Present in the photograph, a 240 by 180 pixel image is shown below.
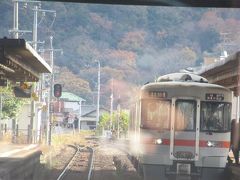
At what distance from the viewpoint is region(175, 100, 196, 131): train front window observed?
1364 centimetres

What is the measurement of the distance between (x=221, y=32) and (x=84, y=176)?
25.8m

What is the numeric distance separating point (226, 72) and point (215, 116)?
3.11 m

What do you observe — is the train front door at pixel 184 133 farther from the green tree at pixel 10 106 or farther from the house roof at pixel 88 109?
the house roof at pixel 88 109

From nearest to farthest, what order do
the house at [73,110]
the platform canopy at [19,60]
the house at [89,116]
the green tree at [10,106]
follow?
1. the platform canopy at [19,60]
2. the green tree at [10,106]
3. the house at [73,110]
4. the house at [89,116]

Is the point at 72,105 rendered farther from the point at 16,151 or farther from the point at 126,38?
the point at 16,151

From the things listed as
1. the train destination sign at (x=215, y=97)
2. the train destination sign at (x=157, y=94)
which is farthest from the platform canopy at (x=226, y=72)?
the train destination sign at (x=157, y=94)

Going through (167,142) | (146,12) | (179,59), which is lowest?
(167,142)

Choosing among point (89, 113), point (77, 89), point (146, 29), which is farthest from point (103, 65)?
point (89, 113)

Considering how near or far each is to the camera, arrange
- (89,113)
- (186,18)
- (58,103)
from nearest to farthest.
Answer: (186,18) → (58,103) → (89,113)

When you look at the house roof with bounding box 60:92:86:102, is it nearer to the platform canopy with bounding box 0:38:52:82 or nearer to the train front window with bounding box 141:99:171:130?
the platform canopy with bounding box 0:38:52:82

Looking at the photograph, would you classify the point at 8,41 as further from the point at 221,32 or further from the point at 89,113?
the point at 89,113

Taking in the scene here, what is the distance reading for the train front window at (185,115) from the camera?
13.6 metres

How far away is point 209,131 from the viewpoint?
538 inches

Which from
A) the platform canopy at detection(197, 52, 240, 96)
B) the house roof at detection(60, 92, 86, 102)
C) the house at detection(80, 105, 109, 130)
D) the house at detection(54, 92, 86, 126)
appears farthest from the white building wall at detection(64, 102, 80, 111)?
the platform canopy at detection(197, 52, 240, 96)
